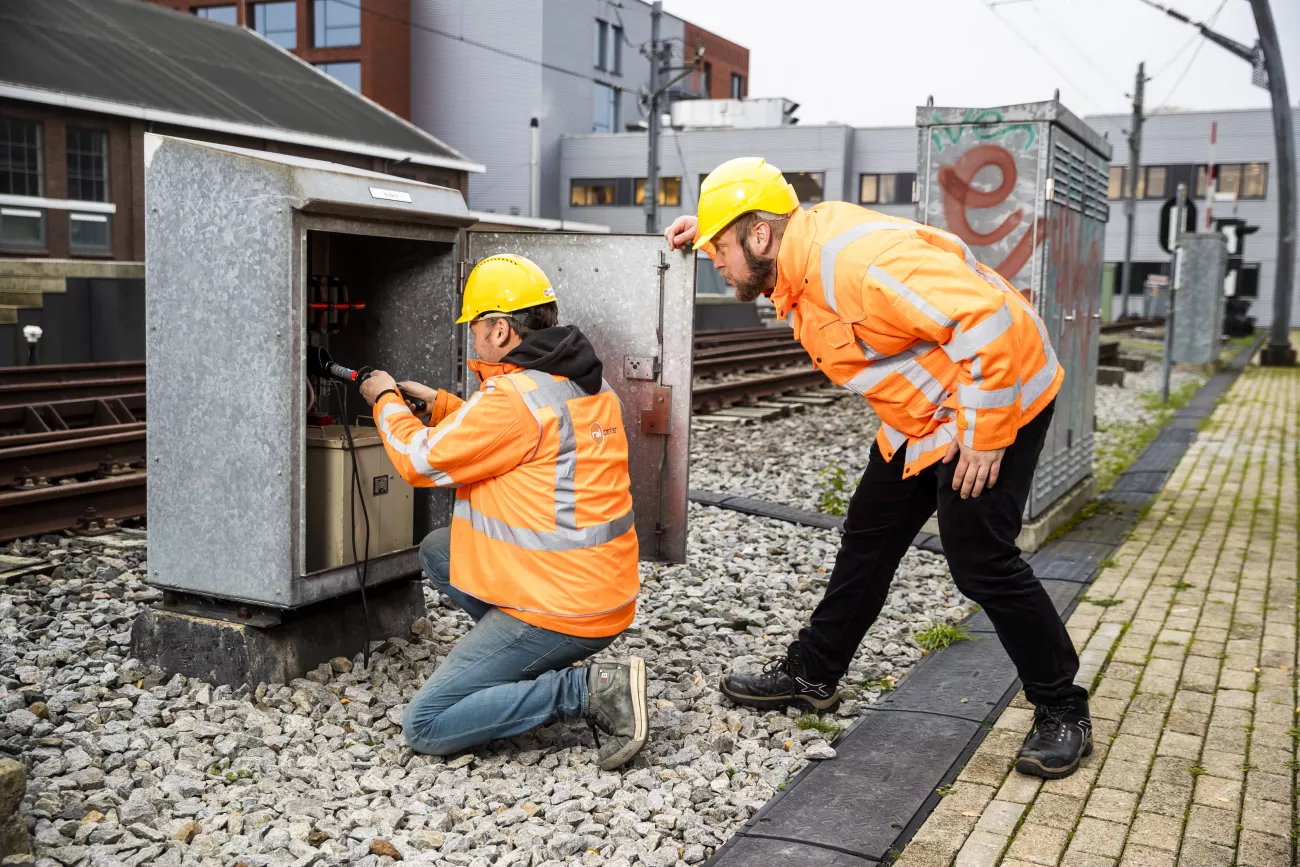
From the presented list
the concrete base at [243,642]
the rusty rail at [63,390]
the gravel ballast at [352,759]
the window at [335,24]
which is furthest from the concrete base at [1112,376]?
the window at [335,24]

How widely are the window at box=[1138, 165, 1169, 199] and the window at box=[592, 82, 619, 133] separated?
2489 centimetres

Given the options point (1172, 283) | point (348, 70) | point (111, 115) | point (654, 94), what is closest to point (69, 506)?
point (1172, 283)

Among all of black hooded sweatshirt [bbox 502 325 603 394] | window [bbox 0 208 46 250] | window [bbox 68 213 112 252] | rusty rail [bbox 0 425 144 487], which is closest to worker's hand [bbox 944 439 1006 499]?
black hooded sweatshirt [bbox 502 325 603 394]

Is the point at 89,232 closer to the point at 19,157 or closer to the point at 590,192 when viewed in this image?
the point at 19,157

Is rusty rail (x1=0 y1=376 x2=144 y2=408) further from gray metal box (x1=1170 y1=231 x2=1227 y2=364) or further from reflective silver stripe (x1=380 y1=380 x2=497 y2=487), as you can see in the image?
gray metal box (x1=1170 y1=231 x2=1227 y2=364)

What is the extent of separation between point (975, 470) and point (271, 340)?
8.36 feet

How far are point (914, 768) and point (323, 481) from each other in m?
2.54

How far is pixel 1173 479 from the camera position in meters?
10.6

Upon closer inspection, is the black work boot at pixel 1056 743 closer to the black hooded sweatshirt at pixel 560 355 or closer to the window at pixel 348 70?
the black hooded sweatshirt at pixel 560 355

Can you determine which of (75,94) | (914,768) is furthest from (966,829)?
(75,94)

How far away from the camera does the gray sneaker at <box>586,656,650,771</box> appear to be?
13.4ft

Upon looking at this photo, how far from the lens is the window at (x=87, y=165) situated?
80.4 feet

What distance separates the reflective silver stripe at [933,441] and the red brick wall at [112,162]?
22.4 meters

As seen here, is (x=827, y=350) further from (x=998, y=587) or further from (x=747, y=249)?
(x=998, y=587)
